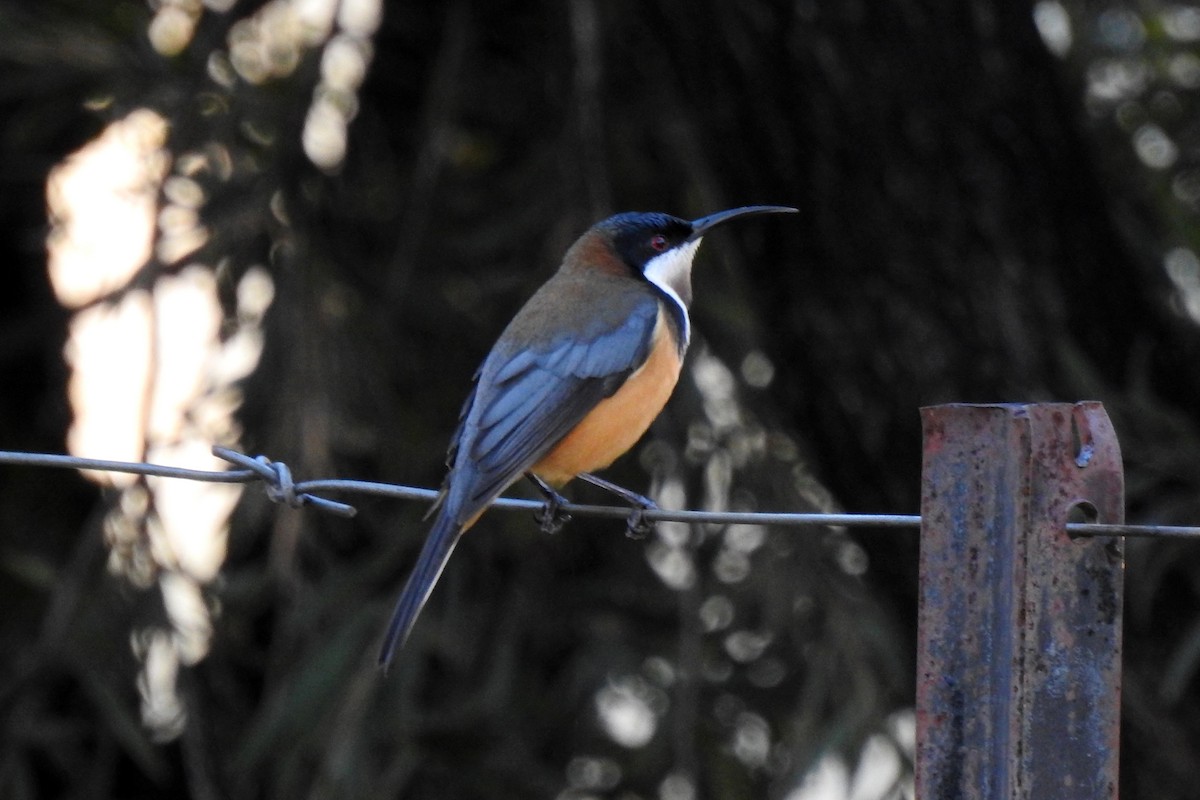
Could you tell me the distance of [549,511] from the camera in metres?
4.51

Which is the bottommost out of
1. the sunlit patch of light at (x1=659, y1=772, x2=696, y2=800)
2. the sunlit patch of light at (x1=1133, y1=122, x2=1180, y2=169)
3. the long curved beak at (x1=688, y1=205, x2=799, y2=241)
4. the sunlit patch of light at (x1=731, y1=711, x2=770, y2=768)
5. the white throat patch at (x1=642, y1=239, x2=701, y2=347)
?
the sunlit patch of light at (x1=659, y1=772, x2=696, y2=800)

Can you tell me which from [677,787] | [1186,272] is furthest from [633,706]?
[1186,272]

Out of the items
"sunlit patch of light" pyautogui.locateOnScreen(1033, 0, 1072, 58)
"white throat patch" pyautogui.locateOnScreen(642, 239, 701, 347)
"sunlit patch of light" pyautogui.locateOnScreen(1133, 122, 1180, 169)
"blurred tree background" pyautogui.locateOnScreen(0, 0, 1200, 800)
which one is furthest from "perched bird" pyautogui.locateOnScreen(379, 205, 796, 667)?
"sunlit patch of light" pyautogui.locateOnScreen(1133, 122, 1180, 169)

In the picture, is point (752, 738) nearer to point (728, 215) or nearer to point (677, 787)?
point (677, 787)

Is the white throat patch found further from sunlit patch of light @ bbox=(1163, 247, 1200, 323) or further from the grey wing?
sunlit patch of light @ bbox=(1163, 247, 1200, 323)

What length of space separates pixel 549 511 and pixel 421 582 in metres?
0.76

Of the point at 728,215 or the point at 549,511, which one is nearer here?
the point at 549,511

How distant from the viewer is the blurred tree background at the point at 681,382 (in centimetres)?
554

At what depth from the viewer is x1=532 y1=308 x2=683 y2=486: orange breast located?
4582mm

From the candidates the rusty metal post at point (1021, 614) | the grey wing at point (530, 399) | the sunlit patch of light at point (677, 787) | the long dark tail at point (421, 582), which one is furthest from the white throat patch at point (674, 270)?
the rusty metal post at point (1021, 614)

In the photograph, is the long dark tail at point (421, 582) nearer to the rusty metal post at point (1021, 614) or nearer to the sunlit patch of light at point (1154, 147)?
the rusty metal post at point (1021, 614)

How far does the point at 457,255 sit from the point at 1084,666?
4389mm

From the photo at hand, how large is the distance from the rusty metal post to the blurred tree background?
3.01m

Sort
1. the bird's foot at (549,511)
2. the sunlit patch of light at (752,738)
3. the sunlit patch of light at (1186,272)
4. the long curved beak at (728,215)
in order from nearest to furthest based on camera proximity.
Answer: the bird's foot at (549,511) < the long curved beak at (728,215) < the sunlit patch of light at (1186,272) < the sunlit patch of light at (752,738)
